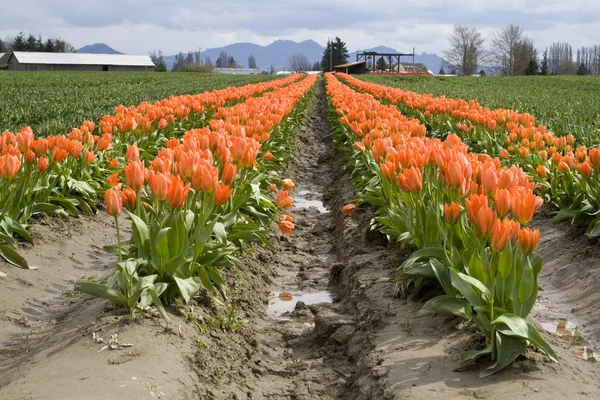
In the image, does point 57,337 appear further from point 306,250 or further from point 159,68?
point 159,68

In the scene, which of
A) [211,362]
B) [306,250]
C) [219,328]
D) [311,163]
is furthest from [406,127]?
[311,163]

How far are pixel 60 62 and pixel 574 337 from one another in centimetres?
9177

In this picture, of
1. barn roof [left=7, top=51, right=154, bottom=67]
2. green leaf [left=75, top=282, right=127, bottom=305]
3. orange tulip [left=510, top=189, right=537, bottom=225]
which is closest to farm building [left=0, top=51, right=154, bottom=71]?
barn roof [left=7, top=51, right=154, bottom=67]

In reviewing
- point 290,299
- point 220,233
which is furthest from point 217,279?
point 290,299

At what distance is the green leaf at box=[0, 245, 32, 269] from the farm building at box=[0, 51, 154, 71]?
87.4 metres

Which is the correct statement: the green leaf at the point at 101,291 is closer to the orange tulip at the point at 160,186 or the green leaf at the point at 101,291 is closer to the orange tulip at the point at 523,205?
Answer: the orange tulip at the point at 160,186

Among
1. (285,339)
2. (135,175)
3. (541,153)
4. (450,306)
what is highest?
(135,175)

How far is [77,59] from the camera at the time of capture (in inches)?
3639

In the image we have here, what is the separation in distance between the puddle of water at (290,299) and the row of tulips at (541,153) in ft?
7.93

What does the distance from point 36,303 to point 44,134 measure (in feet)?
22.2

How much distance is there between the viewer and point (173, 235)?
410 centimetres

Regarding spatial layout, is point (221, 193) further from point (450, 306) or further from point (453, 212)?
point (450, 306)

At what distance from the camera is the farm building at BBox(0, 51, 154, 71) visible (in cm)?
8646

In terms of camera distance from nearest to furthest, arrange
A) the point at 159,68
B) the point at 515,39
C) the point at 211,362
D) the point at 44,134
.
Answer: the point at 211,362
the point at 44,134
the point at 159,68
the point at 515,39
